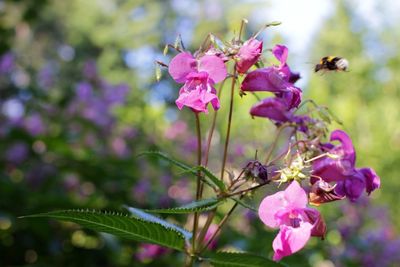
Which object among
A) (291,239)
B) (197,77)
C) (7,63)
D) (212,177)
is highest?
(7,63)

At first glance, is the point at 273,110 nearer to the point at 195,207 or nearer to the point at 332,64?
the point at 332,64

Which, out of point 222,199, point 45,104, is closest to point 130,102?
point 45,104

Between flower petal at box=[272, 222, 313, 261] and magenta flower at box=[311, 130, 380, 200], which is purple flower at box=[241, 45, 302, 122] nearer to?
magenta flower at box=[311, 130, 380, 200]

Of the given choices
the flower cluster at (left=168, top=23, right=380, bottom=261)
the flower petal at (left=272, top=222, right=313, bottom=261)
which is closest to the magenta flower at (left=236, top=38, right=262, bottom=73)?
the flower cluster at (left=168, top=23, right=380, bottom=261)

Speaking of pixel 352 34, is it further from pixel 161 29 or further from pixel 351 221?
pixel 351 221

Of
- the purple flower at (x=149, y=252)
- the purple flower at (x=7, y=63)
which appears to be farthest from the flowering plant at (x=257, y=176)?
the purple flower at (x=7, y=63)

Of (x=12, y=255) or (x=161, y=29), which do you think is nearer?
(x=12, y=255)

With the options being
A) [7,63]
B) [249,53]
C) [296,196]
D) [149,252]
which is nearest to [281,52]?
[249,53]
